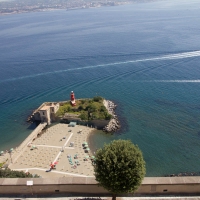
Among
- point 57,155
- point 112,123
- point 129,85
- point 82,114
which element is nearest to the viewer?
point 57,155

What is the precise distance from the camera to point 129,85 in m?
60.2

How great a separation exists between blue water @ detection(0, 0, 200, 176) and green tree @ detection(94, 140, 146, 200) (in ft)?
65.6

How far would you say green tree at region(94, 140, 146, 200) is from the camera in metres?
13.1

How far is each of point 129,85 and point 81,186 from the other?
48.3m

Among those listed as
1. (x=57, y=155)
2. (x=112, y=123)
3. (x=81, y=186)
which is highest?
(x=81, y=186)

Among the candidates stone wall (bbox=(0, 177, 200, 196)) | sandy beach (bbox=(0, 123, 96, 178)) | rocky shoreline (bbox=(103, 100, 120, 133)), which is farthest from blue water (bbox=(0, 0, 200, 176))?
stone wall (bbox=(0, 177, 200, 196))

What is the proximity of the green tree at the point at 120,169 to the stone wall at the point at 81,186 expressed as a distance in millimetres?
544

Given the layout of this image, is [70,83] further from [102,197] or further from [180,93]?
[102,197]

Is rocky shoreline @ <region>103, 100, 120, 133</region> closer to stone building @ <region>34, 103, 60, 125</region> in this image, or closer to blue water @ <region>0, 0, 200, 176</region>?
blue water @ <region>0, 0, 200, 176</region>

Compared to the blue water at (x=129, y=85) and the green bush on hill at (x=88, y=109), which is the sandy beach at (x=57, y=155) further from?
the blue water at (x=129, y=85)

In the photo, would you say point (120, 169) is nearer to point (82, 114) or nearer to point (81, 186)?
point (81, 186)

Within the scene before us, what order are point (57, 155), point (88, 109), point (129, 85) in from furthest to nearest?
1. point (129, 85)
2. point (88, 109)
3. point (57, 155)

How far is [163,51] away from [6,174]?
7297cm

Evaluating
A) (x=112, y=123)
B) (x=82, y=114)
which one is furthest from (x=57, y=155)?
(x=112, y=123)
